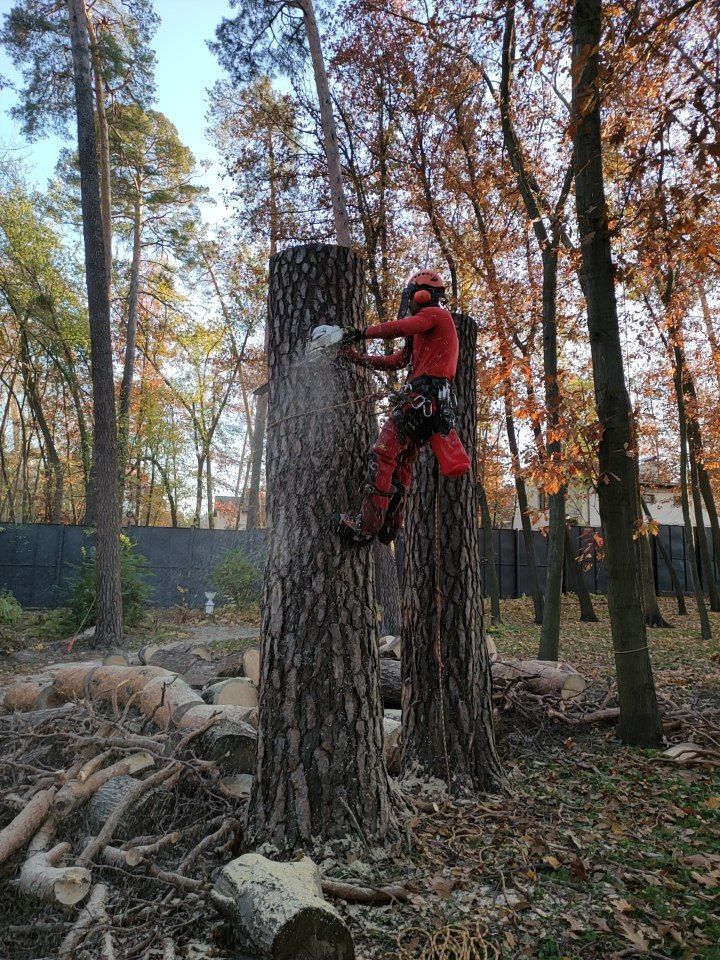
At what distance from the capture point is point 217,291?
2511 cm

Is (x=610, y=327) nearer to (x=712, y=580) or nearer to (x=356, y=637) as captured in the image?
(x=356, y=637)

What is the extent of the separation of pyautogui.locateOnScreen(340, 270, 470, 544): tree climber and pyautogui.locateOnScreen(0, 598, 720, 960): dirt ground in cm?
172

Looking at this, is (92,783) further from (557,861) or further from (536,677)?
(536,677)

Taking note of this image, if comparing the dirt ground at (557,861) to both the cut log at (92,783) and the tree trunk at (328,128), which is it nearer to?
the cut log at (92,783)

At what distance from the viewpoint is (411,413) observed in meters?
3.61

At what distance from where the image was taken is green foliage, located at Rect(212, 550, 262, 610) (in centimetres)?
1529

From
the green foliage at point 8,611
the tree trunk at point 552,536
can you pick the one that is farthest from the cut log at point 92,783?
the green foliage at point 8,611

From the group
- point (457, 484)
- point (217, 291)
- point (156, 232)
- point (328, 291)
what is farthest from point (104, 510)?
point (217, 291)

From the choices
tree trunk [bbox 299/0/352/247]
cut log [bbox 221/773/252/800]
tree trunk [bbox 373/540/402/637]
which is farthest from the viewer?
tree trunk [bbox 373/540/402/637]

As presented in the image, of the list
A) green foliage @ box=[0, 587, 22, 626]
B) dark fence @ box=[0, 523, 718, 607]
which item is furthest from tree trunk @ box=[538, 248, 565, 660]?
green foliage @ box=[0, 587, 22, 626]

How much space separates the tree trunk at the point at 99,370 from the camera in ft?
36.0

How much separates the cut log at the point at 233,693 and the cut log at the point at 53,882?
2.19m

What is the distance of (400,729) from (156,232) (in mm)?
20427

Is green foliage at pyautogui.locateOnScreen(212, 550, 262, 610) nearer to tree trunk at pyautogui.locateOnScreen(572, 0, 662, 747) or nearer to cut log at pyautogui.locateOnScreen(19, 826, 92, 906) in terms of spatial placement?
tree trunk at pyautogui.locateOnScreen(572, 0, 662, 747)
